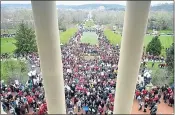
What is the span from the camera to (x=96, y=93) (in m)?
18.7

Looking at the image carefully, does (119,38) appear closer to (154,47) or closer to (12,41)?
(154,47)

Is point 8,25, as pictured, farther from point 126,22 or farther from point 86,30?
point 126,22

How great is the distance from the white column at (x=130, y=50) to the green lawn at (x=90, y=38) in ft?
113

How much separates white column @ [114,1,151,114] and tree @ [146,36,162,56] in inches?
1044

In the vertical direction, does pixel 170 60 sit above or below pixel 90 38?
below

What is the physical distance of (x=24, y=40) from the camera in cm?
3375

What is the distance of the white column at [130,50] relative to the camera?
7.23 meters

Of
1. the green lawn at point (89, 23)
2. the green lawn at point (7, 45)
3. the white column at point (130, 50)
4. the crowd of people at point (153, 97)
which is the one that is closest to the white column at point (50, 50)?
the white column at point (130, 50)

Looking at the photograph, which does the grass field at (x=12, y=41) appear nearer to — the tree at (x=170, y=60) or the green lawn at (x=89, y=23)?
the green lawn at (x=89, y=23)

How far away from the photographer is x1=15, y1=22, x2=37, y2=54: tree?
3366cm

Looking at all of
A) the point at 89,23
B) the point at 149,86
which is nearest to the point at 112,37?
the point at 89,23

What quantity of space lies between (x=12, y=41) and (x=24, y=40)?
1009cm

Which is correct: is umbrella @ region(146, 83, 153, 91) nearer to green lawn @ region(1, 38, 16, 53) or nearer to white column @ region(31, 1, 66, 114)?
white column @ region(31, 1, 66, 114)

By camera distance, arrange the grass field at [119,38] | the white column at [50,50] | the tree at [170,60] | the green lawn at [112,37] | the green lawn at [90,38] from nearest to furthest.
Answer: the white column at [50,50]
the tree at [170,60]
the grass field at [119,38]
the green lawn at [112,37]
the green lawn at [90,38]
